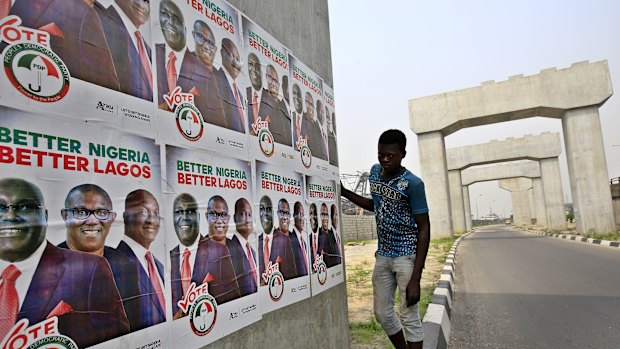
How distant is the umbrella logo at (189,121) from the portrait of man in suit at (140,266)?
315 mm

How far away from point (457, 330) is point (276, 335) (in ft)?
8.22

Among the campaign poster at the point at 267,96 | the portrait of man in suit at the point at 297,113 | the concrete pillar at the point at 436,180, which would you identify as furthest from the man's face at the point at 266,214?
the concrete pillar at the point at 436,180

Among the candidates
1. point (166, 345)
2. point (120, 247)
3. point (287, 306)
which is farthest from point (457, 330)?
point (120, 247)

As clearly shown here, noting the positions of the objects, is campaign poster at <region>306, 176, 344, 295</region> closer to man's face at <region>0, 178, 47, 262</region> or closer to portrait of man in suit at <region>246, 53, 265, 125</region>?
portrait of man in suit at <region>246, 53, 265, 125</region>

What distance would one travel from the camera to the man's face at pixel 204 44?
1710mm

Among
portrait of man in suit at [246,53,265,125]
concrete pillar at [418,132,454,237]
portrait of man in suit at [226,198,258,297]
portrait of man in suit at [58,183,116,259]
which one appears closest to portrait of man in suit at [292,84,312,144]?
portrait of man in suit at [246,53,265,125]

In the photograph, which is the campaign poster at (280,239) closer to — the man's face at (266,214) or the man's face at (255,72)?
the man's face at (266,214)

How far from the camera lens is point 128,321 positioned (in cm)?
126

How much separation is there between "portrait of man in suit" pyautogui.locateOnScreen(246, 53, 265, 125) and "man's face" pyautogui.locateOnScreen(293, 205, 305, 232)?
0.63 metres

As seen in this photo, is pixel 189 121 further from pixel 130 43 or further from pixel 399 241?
pixel 399 241

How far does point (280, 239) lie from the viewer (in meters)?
2.17

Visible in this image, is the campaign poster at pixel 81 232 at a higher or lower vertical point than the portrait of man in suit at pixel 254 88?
lower

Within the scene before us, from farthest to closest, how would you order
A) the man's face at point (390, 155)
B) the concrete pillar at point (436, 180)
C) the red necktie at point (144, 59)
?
1. the concrete pillar at point (436, 180)
2. the man's face at point (390, 155)
3. the red necktie at point (144, 59)

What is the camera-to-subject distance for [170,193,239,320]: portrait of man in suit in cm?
146
